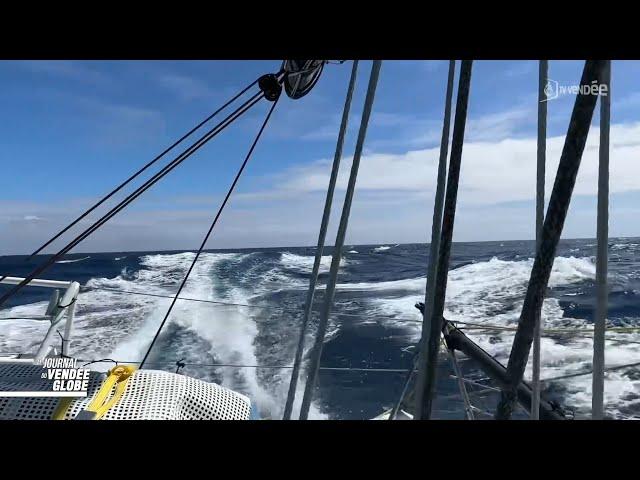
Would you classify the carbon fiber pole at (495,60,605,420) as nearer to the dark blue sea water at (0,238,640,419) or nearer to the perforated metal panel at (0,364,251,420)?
the perforated metal panel at (0,364,251,420)

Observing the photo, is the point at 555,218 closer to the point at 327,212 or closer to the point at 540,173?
the point at 540,173

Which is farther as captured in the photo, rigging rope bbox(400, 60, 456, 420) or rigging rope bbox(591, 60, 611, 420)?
rigging rope bbox(400, 60, 456, 420)

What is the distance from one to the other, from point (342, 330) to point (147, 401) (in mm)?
9763

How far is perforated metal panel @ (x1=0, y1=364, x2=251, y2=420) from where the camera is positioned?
1740 millimetres

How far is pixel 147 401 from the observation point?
1.81 meters

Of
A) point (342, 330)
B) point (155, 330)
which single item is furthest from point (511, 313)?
point (155, 330)

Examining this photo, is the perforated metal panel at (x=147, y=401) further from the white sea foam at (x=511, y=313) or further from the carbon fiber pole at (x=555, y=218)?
the white sea foam at (x=511, y=313)

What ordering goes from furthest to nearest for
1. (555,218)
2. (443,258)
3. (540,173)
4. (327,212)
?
(327,212) < (540,173) < (443,258) < (555,218)

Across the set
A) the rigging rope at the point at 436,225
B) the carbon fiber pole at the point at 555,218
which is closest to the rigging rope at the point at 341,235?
the rigging rope at the point at 436,225

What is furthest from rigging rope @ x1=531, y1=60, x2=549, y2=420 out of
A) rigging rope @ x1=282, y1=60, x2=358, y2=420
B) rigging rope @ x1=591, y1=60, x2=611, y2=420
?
rigging rope @ x1=282, y1=60, x2=358, y2=420

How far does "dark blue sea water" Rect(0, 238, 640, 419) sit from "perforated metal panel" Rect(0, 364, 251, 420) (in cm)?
104
